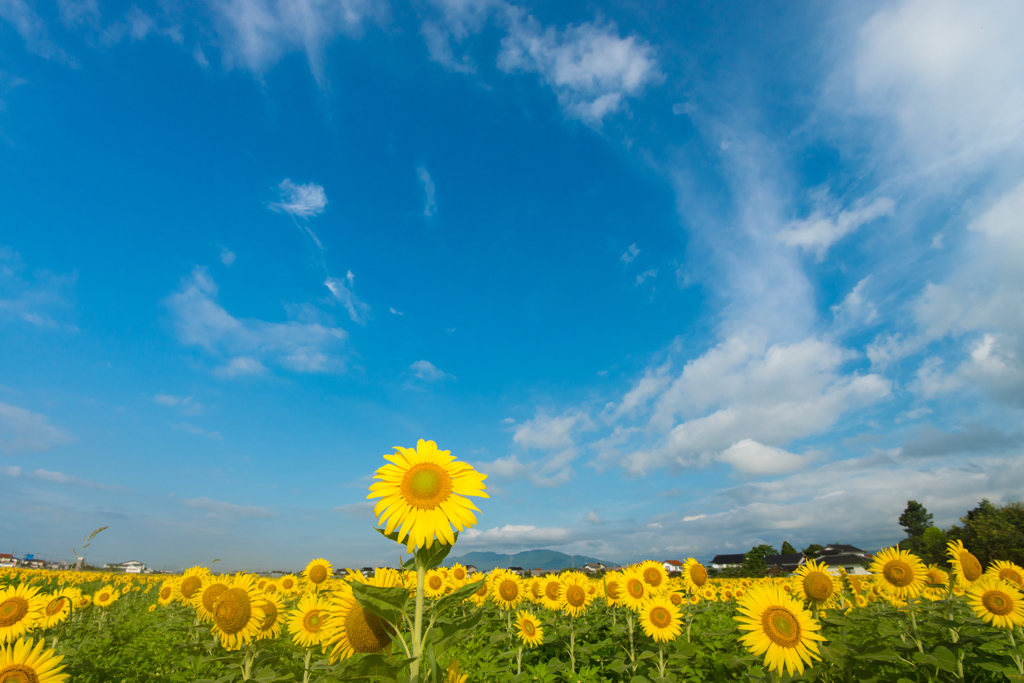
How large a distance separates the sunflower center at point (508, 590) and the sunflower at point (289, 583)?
17.5 feet

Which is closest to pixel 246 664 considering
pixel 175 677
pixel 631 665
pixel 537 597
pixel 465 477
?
pixel 175 677

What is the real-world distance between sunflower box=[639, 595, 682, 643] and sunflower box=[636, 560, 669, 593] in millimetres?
1425

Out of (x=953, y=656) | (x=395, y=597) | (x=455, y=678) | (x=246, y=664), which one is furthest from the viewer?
(x=953, y=656)

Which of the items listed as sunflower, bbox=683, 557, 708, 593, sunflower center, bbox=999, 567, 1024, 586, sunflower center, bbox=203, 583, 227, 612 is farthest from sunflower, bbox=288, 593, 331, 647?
sunflower center, bbox=999, 567, 1024, 586

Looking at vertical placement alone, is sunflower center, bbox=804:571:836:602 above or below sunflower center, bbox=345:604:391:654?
below

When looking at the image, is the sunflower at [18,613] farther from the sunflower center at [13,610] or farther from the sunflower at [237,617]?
the sunflower at [237,617]

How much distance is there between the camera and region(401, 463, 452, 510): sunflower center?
298 centimetres

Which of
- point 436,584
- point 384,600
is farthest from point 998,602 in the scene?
point 384,600

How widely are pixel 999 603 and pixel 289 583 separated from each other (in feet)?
48.7

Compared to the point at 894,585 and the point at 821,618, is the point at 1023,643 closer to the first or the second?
the point at 894,585

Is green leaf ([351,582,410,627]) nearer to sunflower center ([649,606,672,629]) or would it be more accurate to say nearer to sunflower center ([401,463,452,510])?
sunflower center ([401,463,452,510])

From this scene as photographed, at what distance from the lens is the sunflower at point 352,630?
2.92 meters

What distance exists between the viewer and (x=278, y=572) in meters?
14.0

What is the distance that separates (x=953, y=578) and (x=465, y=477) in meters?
10.8
